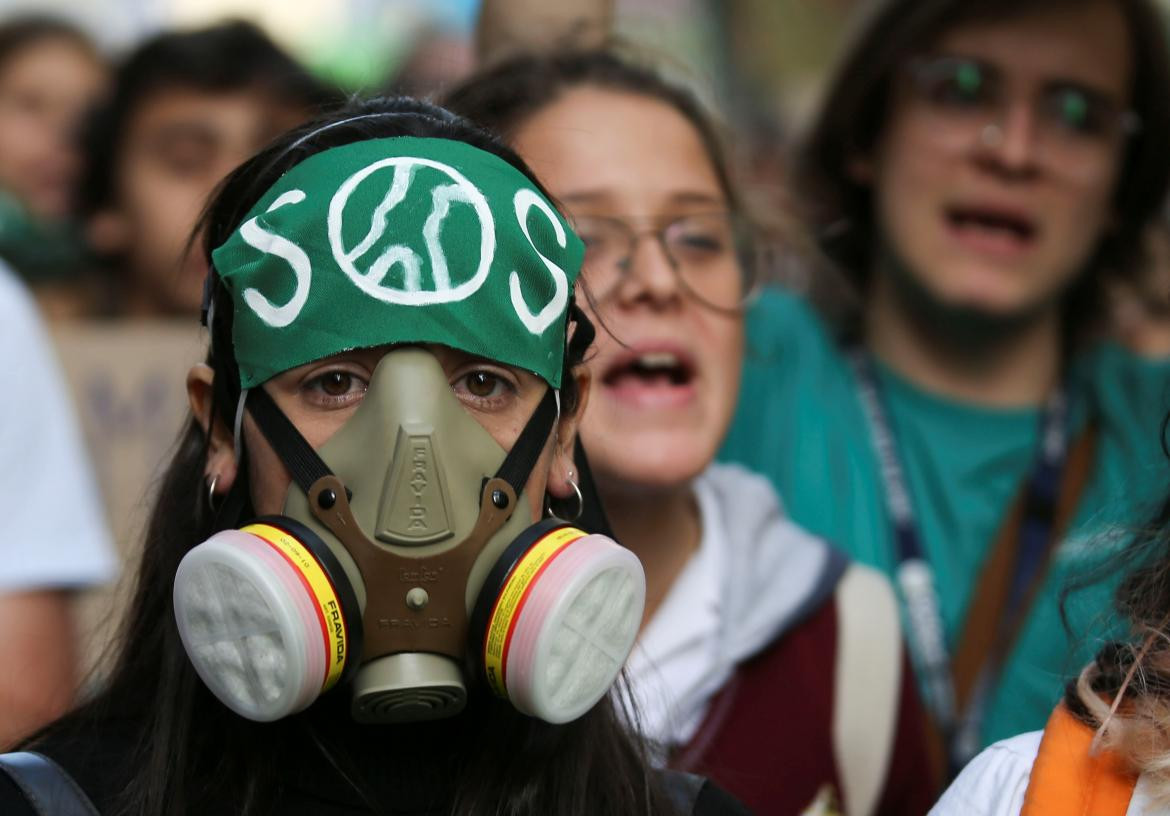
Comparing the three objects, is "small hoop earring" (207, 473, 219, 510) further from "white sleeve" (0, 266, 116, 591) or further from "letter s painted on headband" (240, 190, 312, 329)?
"white sleeve" (0, 266, 116, 591)

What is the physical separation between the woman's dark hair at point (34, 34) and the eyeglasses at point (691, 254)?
3.15 meters

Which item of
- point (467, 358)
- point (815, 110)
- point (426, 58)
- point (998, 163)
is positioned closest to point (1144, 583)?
point (467, 358)

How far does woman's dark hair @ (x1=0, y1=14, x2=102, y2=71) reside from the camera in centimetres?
542

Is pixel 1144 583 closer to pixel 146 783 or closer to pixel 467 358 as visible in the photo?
pixel 467 358

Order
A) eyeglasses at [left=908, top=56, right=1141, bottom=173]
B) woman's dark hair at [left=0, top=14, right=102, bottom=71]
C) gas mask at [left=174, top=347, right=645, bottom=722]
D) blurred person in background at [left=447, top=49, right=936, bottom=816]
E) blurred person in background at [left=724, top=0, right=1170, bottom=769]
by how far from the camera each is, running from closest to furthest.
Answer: gas mask at [left=174, top=347, right=645, bottom=722]
blurred person in background at [left=447, top=49, right=936, bottom=816]
blurred person in background at [left=724, top=0, right=1170, bottom=769]
eyeglasses at [left=908, top=56, right=1141, bottom=173]
woman's dark hair at [left=0, top=14, right=102, bottom=71]

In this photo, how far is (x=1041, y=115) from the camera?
3.60m

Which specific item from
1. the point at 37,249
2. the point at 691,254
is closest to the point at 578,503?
the point at 691,254

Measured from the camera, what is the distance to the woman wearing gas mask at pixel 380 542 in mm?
1887

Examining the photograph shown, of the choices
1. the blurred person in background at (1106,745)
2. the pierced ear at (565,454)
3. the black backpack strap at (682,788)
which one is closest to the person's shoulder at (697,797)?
the black backpack strap at (682,788)

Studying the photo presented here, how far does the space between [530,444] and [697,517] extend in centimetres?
115

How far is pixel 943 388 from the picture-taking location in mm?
3820

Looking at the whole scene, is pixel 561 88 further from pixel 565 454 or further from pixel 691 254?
pixel 565 454

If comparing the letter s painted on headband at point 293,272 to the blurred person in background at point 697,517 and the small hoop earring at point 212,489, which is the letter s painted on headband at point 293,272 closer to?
the small hoop earring at point 212,489

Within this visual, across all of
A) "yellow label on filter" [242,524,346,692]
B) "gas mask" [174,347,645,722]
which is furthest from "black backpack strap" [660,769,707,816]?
"yellow label on filter" [242,524,346,692]
